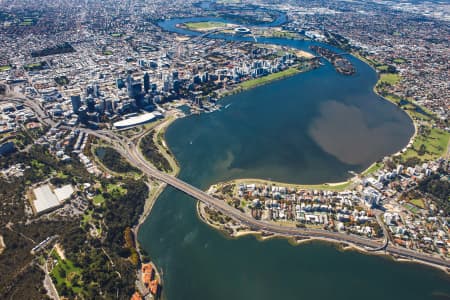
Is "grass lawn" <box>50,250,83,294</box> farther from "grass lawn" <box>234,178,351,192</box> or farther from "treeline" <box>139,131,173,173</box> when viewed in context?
"grass lawn" <box>234,178,351,192</box>

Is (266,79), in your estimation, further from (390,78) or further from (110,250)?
(110,250)

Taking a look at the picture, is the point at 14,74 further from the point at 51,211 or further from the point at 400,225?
Result: the point at 400,225

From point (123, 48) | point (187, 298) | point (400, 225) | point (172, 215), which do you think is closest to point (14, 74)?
point (123, 48)

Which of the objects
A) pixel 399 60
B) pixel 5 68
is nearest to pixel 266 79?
pixel 399 60

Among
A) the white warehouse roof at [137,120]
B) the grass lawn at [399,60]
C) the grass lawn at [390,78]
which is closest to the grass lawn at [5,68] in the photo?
the white warehouse roof at [137,120]

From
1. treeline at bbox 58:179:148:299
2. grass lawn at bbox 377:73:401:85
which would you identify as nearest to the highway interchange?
treeline at bbox 58:179:148:299

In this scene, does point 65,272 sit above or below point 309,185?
below
